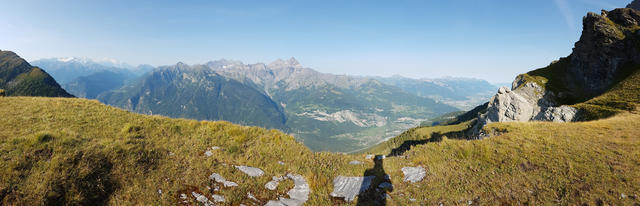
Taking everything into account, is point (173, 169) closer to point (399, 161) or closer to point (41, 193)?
point (41, 193)

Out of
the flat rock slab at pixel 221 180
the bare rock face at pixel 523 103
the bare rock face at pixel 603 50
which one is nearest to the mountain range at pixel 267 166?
the flat rock slab at pixel 221 180

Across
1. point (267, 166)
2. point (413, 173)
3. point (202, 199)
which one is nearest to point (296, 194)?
point (267, 166)

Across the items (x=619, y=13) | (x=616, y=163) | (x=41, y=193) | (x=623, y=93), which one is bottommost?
(x=41, y=193)

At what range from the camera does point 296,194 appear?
359 inches

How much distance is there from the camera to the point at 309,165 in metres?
11.8

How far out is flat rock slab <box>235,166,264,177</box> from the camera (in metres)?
9.97

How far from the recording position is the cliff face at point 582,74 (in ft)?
151

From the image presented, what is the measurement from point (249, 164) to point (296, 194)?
3.02m

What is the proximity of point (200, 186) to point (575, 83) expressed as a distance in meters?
88.0

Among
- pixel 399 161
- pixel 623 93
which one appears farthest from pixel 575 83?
pixel 399 161

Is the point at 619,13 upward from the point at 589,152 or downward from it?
upward

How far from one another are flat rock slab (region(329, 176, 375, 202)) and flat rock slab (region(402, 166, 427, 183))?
1604 mm

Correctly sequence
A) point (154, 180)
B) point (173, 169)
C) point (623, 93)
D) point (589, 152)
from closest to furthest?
1. point (154, 180)
2. point (173, 169)
3. point (589, 152)
4. point (623, 93)

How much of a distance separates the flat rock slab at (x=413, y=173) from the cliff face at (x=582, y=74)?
143ft
